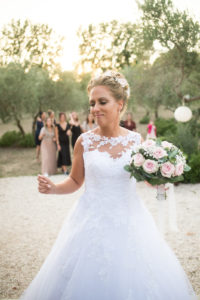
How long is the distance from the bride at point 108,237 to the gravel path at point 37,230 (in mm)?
1537

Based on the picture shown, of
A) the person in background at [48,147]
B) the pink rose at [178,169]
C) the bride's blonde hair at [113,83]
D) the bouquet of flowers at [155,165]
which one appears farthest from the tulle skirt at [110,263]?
the person in background at [48,147]

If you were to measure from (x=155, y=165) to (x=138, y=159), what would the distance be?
13 centimetres

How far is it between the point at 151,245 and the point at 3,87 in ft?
62.0

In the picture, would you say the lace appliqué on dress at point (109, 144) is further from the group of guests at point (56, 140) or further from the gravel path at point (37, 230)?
the group of guests at point (56, 140)

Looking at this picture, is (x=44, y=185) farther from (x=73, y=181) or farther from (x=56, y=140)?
(x=56, y=140)

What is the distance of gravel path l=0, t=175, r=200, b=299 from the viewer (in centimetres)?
420

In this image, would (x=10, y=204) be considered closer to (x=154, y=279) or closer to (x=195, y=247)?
(x=195, y=247)

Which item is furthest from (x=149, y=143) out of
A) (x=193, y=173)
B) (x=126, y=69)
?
(x=126, y=69)

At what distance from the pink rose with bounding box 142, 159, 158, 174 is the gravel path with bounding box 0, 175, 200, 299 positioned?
7.48 feet

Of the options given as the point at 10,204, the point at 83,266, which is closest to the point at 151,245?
the point at 83,266

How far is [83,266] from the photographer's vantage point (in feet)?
7.80

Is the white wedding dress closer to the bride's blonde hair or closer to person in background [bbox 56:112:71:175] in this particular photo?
Result: the bride's blonde hair

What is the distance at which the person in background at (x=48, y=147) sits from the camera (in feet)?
35.5

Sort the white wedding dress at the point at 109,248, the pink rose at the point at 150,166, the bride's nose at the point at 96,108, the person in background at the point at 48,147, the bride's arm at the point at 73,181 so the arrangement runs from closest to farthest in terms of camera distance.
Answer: the pink rose at the point at 150,166 < the white wedding dress at the point at 109,248 < the bride's nose at the point at 96,108 < the bride's arm at the point at 73,181 < the person in background at the point at 48,147
